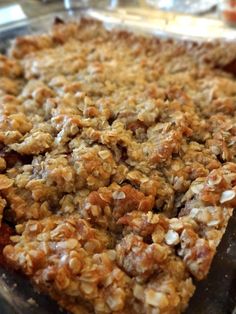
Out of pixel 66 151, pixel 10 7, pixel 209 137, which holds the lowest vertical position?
pixel 209 137

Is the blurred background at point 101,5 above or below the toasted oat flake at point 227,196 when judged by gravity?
above

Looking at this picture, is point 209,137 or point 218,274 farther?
point 209,137

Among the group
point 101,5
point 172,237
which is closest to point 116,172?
point 172,237

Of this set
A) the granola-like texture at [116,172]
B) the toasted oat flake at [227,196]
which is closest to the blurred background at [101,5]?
the granola-like texture at [116,172]

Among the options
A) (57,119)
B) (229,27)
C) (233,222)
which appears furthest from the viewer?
(229,27)

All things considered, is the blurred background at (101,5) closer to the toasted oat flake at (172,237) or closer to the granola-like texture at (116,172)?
the granola-like texture at (116,172)

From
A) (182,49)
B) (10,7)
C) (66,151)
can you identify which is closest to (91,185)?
(66,151)

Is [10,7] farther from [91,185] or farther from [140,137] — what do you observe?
[91,185]

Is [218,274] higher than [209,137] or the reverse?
the reverse
